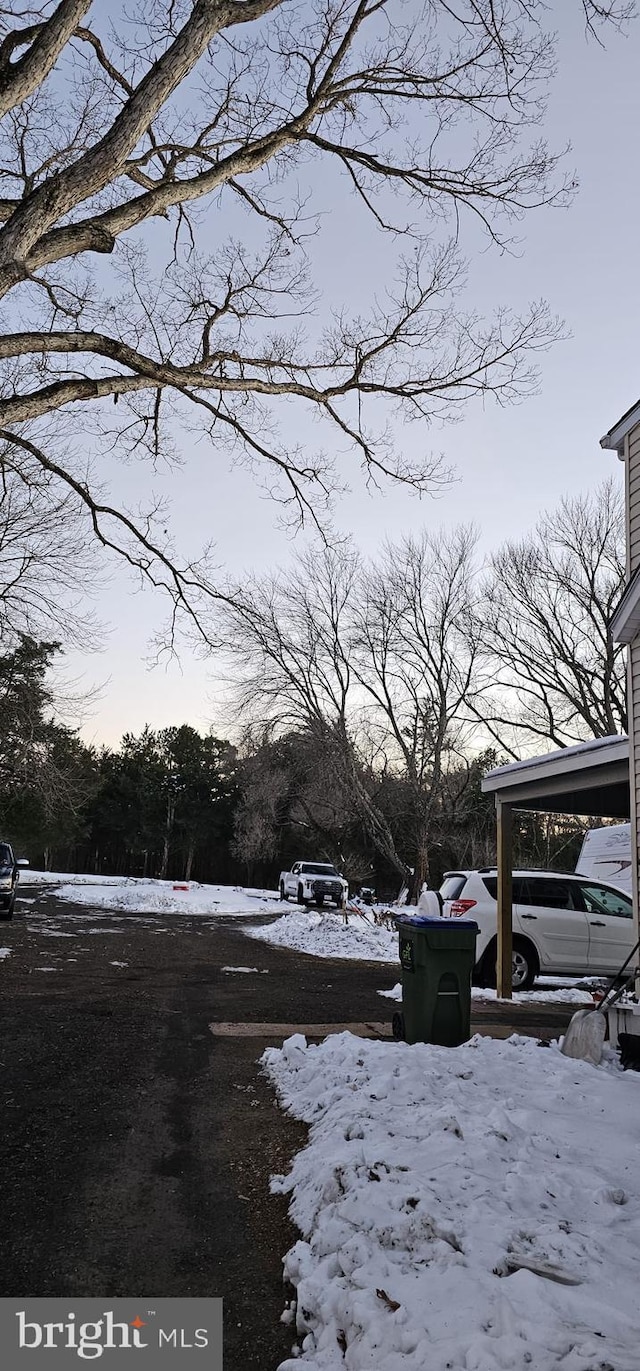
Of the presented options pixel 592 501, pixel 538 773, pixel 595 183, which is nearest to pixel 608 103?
pixel 595 183

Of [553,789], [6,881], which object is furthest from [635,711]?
[6,881]

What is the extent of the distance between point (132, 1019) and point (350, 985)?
420 cm

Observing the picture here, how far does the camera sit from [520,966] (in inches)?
464

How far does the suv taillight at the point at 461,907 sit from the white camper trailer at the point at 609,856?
5.88m

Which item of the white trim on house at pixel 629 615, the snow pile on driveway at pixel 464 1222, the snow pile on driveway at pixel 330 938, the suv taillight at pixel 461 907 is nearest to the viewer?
the snow pile on driveway at pixel 464 1222

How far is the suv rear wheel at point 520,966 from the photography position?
11.7m

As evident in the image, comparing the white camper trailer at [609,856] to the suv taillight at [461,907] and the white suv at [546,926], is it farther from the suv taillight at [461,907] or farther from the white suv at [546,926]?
the suv taillight at [461,907]

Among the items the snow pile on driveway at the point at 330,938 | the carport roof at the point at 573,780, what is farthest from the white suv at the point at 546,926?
the snow pile on driveway at the point at 330,938

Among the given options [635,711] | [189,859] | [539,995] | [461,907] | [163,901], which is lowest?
[163,901]

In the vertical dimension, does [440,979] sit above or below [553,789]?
below

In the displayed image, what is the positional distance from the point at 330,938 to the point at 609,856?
258 inches

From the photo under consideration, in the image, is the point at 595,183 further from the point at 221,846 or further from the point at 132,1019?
the point at 221,846

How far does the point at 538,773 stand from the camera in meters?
9.76

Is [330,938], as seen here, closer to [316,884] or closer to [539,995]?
[539,995]
